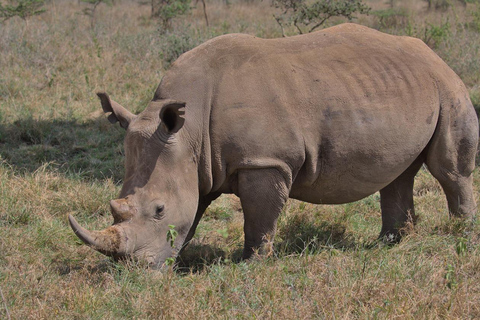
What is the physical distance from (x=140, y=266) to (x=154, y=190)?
0.52 m

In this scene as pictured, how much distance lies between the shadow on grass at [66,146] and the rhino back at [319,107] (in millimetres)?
2807

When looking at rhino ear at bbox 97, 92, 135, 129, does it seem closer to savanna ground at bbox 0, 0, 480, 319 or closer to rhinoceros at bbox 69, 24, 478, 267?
rhinoceros at bbox 69, 24, 478, 267

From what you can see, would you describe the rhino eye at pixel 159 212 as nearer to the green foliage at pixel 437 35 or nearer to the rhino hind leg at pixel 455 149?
the rhino hind leg at pixel 455 149

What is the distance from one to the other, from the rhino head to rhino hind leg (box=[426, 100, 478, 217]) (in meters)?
2.06

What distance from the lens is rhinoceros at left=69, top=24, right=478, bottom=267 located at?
424 cm

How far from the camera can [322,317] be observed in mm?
3672

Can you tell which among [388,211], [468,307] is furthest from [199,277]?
[388,211]

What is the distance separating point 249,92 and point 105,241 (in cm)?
142

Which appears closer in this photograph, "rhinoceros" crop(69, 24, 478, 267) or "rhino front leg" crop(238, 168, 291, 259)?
"rhinoceros" crop(69, 24, 478, 267)

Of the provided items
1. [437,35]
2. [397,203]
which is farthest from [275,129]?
[437,35]

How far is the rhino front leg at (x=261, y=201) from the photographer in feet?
14.4

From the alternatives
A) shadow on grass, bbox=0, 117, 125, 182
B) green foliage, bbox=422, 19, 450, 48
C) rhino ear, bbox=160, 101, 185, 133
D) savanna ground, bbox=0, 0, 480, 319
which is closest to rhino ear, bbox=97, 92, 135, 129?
rhino ear, bbox=160, 101, 185, 133

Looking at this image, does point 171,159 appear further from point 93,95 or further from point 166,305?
point 93,95

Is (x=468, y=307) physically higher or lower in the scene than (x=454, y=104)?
lower
